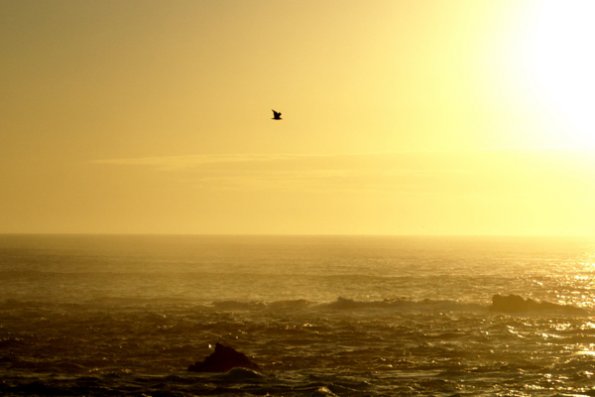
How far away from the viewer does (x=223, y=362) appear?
1597 inches

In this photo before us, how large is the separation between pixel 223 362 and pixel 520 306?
43.1 metres

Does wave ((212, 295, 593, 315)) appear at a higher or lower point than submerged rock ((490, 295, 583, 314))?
lower

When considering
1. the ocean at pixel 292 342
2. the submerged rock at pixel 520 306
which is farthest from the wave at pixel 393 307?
the ocean at pixel 292 342

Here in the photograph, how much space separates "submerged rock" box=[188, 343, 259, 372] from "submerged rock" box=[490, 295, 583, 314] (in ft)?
131

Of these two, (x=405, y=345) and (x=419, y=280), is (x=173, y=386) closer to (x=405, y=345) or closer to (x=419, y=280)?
(x=405, y=345)

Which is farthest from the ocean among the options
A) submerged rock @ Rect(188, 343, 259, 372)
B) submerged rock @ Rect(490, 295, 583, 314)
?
submerged rock @ Rect(188, 343, 259, 372)

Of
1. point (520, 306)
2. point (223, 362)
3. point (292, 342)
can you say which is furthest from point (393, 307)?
point (223, 362)

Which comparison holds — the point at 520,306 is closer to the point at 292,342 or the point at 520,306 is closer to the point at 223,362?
the point at 292,342

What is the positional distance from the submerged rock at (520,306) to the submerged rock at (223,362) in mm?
39889

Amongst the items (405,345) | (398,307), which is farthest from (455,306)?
(405,345)

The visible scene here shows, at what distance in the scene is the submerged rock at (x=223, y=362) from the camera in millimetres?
40406

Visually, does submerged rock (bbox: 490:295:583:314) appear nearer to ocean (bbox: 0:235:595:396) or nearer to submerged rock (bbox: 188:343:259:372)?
ocean (bbox: 0:235:595:396)

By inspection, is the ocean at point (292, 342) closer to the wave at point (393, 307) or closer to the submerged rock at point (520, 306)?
the wave at point (393, 307)

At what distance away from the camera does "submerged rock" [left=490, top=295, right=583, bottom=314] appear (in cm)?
7450
